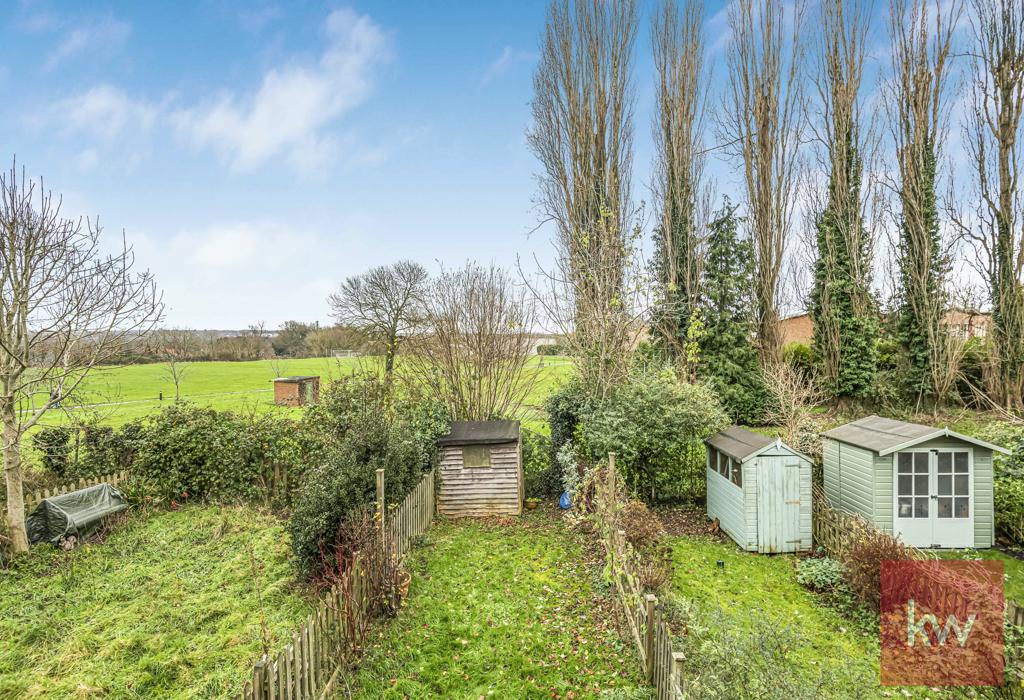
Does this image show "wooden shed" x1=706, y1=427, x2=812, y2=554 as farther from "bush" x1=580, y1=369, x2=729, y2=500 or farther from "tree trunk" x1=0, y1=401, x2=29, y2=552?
"tree trunk" x1=0, y1=401, x2=29, y2=552

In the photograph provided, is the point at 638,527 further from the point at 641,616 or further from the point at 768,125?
the point at 768,125

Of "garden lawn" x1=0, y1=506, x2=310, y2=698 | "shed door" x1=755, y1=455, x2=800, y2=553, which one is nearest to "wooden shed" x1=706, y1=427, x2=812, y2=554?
"shed door" x1=755, y1=455, x2=800, y2=553

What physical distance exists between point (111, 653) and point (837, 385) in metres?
20.8

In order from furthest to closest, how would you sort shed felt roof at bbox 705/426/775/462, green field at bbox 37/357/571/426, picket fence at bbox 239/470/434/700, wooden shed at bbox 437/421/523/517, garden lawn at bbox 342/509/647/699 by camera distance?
1. green field at bbox 37/357/571/426
2. wooden shed at bbox 437/421/523/517
3. shed felt roof at bbox 705/426/775/462
4. garden lawn at bbox 342/509/647/699
5. picket fence at bbox 239/470/434/700

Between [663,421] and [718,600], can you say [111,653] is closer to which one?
[718,600]

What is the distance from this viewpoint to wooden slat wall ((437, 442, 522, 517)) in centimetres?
1028

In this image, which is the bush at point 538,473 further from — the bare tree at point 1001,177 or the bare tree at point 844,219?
the bare tree at point 1001,177

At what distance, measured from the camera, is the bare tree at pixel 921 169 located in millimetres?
15531

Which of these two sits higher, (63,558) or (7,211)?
(7,211)

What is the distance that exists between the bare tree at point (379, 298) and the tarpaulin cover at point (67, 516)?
1354cm

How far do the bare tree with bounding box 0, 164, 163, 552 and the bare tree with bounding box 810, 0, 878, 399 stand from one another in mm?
20987

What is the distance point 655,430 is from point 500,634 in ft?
17.7

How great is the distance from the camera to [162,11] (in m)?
9.32

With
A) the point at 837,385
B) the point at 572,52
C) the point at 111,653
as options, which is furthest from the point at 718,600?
the point at 572,52
